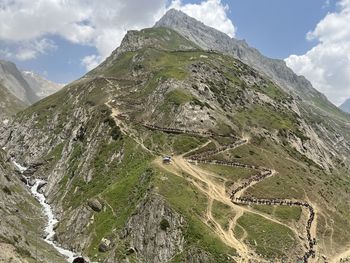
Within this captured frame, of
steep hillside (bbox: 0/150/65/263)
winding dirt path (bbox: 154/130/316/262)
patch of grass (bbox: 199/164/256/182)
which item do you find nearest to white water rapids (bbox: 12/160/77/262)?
steep hillside (bbox: 0/150/65/263)

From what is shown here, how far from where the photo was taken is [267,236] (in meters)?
102

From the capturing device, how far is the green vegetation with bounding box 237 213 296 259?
97.5 metres

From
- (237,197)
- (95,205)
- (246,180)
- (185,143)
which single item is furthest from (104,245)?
(185,143)

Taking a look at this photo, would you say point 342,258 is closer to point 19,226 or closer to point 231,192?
point 231,192

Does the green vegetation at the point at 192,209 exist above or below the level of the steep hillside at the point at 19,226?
above

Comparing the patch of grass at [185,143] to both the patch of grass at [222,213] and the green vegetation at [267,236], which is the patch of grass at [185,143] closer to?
the patch of grass at [222,213]

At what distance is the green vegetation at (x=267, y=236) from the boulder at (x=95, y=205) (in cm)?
4098

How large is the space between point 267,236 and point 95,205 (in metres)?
50.5

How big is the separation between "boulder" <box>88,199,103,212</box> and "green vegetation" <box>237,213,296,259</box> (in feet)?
134

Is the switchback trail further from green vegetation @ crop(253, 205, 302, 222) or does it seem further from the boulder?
the boulder

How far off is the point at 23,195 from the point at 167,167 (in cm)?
5496

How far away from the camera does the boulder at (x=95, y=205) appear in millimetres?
125625

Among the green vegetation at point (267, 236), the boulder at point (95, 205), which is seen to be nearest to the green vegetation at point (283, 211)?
the green vegetation at point (267, 236)

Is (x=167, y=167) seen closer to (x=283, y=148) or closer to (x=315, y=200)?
(x=315, y=200)
